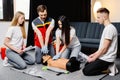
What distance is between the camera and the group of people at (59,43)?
9.68ft

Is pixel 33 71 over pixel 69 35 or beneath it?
beneath

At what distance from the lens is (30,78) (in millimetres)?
2957

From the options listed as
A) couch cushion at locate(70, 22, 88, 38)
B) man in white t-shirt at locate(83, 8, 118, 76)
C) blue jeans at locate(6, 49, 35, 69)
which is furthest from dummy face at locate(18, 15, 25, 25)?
couch cushion at locate(70, 22, 88, 38)

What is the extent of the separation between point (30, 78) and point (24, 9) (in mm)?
2713

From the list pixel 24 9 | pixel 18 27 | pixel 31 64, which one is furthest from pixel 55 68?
pixel 24 9

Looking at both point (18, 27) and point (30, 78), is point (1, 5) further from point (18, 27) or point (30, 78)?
point (30, 78)

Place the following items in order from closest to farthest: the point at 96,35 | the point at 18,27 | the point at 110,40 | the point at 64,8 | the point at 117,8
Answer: the point at 110,40
the point at 18,27
the point at 96,35
the point at 64,8
the point at 117,8

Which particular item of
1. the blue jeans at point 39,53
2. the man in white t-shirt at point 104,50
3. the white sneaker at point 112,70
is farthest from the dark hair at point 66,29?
the white sneaker at point 112,70

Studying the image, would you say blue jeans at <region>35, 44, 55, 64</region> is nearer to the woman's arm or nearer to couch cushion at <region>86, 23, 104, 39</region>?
the woman's arm

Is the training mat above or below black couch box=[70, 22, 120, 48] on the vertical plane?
below

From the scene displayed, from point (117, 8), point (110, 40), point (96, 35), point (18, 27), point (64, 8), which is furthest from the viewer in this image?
point (117, 8)

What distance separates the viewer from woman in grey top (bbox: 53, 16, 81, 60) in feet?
11.3

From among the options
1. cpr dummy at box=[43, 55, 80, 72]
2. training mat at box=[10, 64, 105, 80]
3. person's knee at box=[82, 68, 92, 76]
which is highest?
cpr dummy at box=[43, 55, 80, 72]

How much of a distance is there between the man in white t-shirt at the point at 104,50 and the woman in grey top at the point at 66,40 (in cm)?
58
